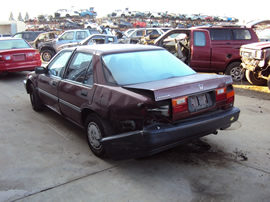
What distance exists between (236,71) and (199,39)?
1.61 metres

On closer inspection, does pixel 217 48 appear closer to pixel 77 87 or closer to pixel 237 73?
pixel 237 73

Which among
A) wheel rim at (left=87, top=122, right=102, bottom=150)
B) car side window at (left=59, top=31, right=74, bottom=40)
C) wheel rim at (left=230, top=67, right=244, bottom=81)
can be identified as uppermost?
car side window at (left=59, top=31, right=74, bottom=40)

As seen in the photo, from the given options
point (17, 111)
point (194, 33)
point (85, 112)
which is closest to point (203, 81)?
point (85, 112)

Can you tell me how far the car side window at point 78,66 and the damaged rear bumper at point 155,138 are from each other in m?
1.24

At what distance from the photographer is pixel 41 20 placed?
125 feet

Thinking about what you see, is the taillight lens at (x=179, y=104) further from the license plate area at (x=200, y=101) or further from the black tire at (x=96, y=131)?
the black tire at (x=96, y=131)

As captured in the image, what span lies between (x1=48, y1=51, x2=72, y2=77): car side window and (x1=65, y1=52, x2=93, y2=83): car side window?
9.3 inches

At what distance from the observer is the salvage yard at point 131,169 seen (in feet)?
9.55

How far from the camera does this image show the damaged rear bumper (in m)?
3.01

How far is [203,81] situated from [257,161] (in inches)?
51.4

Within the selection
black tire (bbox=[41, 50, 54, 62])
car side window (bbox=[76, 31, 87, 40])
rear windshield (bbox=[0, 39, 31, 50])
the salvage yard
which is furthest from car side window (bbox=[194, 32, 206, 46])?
black tire (bbox=[41, 50, 54, 62])

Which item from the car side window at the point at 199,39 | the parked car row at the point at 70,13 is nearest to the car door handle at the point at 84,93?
the car side window at the point at 199,39

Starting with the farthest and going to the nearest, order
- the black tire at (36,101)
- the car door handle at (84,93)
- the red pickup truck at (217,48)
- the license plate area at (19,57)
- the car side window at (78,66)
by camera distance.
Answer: the license plate area at (19,57) → the red pickup truck at (217,48) → the black tire at (36,101) → the car side window at (78,66) → the car door handle at (84,93)

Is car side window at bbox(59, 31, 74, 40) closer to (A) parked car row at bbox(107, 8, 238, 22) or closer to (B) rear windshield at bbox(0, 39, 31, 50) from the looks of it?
(B) rear windshield at bbox(0, 39, 31, 50)
